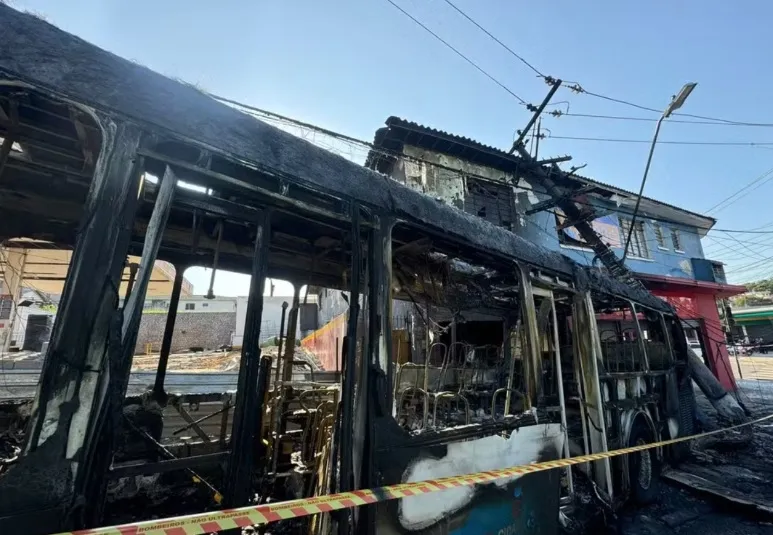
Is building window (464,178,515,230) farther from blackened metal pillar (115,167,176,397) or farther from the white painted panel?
blackened metal pillar (115,167,176,397)

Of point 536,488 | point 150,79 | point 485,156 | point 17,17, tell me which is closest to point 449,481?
point 536,488

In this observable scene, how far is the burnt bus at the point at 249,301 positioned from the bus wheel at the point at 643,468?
0.06 meters

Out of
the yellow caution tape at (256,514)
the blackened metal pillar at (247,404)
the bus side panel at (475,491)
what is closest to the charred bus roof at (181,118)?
the blackened metal pillar at (247,404)

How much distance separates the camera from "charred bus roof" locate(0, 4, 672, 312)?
1.59m

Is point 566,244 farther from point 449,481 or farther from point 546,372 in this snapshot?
point 449,481

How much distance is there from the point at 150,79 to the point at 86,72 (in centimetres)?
31

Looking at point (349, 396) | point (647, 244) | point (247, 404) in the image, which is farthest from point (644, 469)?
point (647, 244)

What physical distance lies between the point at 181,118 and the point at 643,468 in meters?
7.43

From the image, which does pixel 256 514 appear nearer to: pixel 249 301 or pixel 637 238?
pixel 249 301

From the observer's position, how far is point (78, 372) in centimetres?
144

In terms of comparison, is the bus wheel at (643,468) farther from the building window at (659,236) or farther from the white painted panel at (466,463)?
the building window at (659,236)

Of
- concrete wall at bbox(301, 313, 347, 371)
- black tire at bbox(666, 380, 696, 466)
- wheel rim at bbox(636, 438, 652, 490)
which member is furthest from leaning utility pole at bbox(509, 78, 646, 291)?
concrete wall at bbox(301, 313, 347, 371)

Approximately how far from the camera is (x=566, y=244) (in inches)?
537

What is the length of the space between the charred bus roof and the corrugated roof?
905cm
